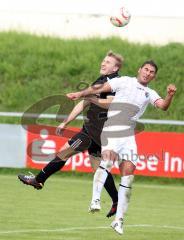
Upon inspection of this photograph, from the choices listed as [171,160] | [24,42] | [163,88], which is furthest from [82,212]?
[24,42]

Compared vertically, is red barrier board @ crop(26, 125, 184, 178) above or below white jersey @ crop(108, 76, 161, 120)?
below

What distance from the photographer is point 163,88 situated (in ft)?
92.6

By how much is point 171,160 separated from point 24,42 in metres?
10.9

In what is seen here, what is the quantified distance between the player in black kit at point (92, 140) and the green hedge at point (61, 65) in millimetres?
12831

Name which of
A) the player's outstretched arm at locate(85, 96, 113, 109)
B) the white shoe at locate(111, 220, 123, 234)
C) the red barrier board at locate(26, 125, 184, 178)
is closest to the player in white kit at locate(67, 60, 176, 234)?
the white shoe at locate(111, 220, 123, 234)

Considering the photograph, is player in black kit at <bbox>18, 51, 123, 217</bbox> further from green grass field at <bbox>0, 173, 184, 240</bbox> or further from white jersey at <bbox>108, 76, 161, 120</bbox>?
white jersey at <bbox>108, 76, 161, 120</bbox>

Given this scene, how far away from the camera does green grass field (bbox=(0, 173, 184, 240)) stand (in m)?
12.6

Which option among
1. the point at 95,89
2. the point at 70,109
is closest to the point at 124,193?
the point at 95,89

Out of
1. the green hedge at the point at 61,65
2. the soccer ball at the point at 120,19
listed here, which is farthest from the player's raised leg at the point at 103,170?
the green hedge at the point at 61,65

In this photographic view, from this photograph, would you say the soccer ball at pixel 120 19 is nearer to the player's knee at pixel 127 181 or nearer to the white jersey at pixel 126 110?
the white jersey at pixel 126 110

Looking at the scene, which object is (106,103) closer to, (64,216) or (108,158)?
(108,158)

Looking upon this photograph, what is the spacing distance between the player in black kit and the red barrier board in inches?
293

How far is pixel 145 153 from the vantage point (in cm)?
2155

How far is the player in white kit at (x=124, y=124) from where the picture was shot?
41.5 feet
